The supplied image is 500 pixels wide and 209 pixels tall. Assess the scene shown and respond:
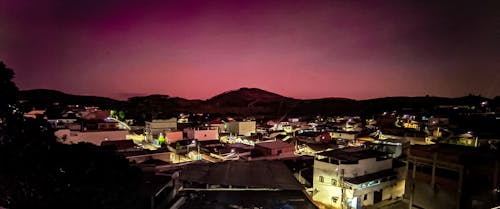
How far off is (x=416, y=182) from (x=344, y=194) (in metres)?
3.26

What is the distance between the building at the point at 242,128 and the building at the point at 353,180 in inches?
717

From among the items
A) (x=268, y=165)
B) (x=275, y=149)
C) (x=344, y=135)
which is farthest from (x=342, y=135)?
(x=268, y=165)

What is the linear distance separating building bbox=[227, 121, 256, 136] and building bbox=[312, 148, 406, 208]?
18215 mm

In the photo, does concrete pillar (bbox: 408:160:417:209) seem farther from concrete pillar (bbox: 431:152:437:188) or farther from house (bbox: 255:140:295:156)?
house (bbox: 255:140:295:156)

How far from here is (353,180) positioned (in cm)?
1238

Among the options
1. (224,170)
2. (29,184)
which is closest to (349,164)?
(224,170)

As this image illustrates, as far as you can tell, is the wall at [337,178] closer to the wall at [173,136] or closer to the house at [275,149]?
the house at [275,149]

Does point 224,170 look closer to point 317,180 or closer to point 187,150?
point 317,180

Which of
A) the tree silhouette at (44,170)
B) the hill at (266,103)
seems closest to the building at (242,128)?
the hill at (266,103)

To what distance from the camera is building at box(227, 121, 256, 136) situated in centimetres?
3142

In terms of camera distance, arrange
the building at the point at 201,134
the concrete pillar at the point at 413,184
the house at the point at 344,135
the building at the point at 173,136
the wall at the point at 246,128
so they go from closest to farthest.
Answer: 1. the concrete pillar at the point at 413,184
2. the building at the point at 173,136
3. the building at the point at 201,134
4. the house at the point at 344,135
5. the wall at the point at 246,128

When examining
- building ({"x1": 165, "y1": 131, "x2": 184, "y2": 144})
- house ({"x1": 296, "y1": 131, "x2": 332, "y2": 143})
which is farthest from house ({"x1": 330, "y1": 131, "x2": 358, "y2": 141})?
building ({"x1": 165, "y1": 131, "x2": 184, "y2": 144})

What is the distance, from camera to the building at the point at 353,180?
12320 mm

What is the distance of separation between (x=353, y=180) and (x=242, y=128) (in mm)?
20034
